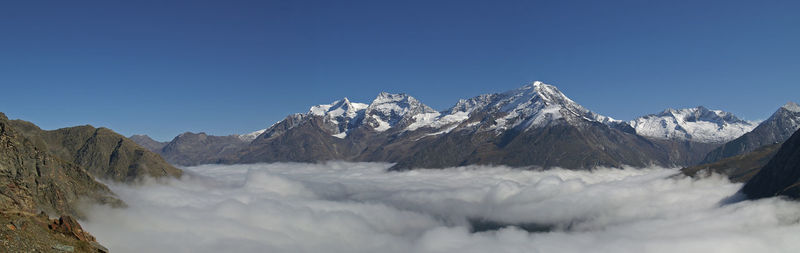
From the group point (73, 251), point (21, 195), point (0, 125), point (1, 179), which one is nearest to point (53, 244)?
point (73, 251)

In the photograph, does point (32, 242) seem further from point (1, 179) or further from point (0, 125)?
point (0, 125)

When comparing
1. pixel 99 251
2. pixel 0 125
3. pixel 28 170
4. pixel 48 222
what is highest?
pixel 0 125

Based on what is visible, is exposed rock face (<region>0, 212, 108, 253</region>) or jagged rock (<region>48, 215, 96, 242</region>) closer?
exposed rock face (<region>0, 212, 108, 253</region>)

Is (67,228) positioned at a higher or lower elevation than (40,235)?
higher

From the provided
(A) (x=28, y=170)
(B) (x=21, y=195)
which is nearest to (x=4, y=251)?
(B) (x=21, y=195)

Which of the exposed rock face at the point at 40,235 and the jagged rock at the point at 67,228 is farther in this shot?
the jagged rock at the point at 67,228

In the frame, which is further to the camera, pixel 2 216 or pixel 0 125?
pixel 0 125

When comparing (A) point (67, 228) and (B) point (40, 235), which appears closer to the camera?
(B) point (40, 235)

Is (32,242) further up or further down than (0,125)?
further down

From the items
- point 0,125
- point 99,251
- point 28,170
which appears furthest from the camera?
point 28,170

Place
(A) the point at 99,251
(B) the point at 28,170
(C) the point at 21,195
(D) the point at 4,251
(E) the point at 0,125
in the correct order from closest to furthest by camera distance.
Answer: (D) the point at 4,251, (A) the point at 99,251, (C) the point at 21,195, (E) the point at 0,125, (B) the point at 28,170
